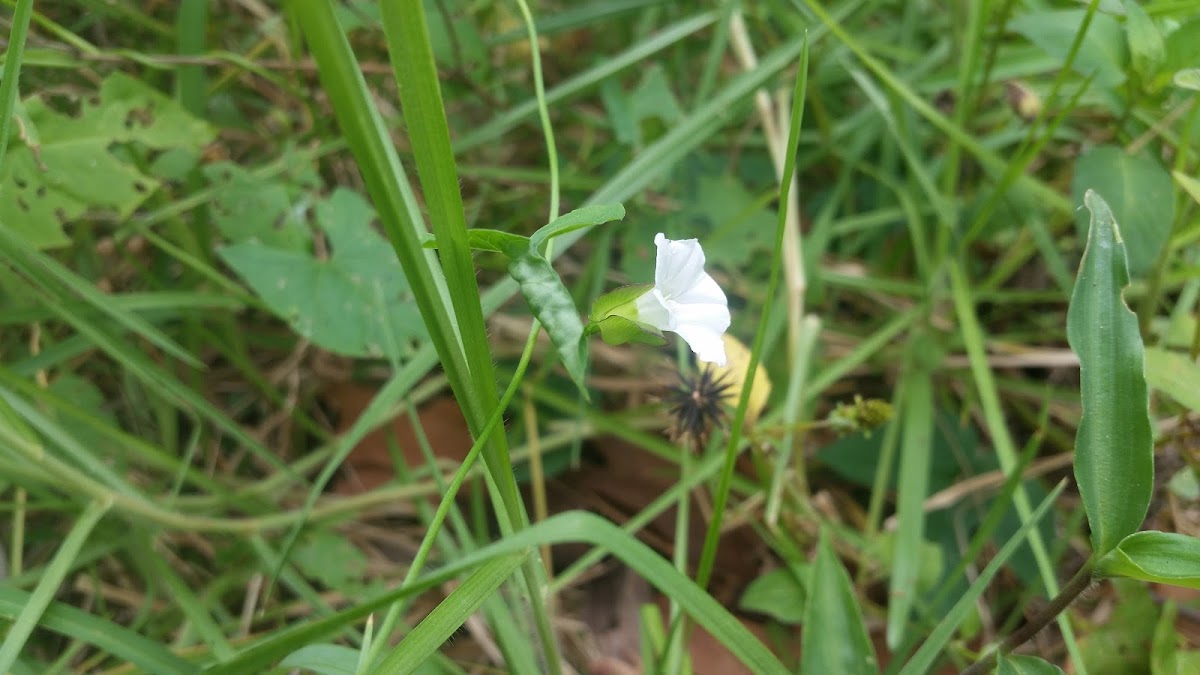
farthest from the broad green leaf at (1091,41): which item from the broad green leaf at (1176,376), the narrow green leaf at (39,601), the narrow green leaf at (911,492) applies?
the narrow green leaf at (39,601)

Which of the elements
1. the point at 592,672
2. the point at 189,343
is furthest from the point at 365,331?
the point at 592,672

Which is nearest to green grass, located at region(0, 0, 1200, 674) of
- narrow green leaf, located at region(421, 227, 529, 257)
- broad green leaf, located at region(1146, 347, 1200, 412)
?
broad green leaf, located at region(1146, 347, 1200, 412)

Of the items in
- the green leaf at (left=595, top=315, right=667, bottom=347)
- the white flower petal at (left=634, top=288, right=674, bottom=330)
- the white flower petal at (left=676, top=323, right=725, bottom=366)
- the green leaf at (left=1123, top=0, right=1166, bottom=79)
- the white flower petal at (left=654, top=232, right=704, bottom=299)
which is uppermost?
the green leaf at (left=1123, top=0, right=1166, bottom=79)

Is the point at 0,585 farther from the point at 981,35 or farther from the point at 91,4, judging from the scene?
the point at 981,35

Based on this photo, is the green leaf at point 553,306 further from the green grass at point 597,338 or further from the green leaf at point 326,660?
the green leaf at point 326,660

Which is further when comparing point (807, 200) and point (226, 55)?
point (807, 200)

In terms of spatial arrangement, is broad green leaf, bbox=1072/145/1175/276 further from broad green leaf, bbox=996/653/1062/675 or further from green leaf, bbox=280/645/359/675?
green leaf, bbox=280/645/359/675

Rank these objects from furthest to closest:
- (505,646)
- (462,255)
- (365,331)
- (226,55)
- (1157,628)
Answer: (226,55)
(365,331)
(1157,628)
(505,646)
(462,255)
